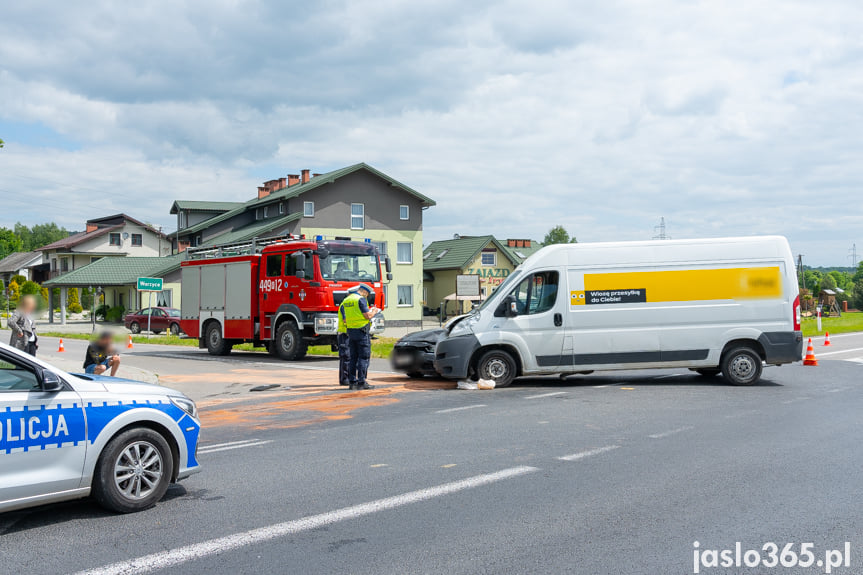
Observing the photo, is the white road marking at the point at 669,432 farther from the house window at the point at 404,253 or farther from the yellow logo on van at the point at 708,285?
the house window at the point at 404,253

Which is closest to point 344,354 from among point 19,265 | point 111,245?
point 111,245

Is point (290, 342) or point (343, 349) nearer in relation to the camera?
point (343, 349)

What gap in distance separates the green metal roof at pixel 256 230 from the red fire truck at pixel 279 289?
1978cm

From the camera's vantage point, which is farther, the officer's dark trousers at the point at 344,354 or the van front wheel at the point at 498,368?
the officer's dark trousers at the point at 344,354

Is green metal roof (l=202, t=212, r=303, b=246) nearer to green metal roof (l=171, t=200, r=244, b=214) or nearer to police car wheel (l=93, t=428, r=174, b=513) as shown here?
green metal roof (l=171, t=200, r=244, b=214)

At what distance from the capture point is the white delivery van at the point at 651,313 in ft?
44.0

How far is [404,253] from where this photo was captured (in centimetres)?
5109

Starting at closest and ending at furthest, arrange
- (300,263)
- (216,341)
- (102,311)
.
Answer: (300,263)
(216,341)
(102,311)

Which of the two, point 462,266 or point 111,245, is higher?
point 111,245

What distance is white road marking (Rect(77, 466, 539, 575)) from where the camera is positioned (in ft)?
14.7

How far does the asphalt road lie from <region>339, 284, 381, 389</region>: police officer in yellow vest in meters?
3.28

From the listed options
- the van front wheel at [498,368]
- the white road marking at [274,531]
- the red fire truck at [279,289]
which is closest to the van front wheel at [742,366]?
the van front wheel at [498,368]

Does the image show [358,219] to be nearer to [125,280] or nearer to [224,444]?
[125,280]

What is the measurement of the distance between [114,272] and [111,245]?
1890cm
